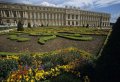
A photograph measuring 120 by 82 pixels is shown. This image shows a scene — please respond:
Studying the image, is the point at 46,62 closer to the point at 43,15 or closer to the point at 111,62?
the point at 111,62

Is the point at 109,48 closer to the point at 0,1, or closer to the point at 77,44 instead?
the point at 77,44

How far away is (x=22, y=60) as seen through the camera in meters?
11.7

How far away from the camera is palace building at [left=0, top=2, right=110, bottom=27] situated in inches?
3484

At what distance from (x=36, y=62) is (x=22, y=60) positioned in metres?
0.85

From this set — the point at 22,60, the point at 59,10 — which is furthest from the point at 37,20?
the point at 22,60

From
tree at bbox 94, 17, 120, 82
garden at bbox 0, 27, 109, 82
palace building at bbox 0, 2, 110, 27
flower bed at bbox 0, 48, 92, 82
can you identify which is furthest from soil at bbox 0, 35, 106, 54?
palace building at bbox 0, 2, 110, 27

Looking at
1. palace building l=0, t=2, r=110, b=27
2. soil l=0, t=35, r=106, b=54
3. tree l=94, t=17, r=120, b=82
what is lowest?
soil l=0, t=35, r=106, b=54

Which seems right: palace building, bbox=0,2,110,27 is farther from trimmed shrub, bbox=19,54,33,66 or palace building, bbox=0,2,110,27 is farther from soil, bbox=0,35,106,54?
trimmed shrub, bbox=19,54,33,66

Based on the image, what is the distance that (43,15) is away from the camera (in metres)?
105

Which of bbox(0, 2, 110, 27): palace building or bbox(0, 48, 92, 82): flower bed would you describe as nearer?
bbox(0, 48, 92, 82): flower bed

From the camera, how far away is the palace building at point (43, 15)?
88.5m

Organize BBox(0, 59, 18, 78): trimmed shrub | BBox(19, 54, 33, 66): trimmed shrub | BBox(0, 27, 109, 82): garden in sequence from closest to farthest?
BBox(0, 27, 109, 82): garden, BBox(0, 59, 18, 78): trimmed shrub, BBox(19, 54, 33, 66): trimmed shrub

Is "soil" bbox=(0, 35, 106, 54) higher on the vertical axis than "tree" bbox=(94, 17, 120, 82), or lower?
lower

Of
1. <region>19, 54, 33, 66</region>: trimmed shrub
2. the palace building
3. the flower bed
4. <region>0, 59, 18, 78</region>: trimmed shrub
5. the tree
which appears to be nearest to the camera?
the tree
